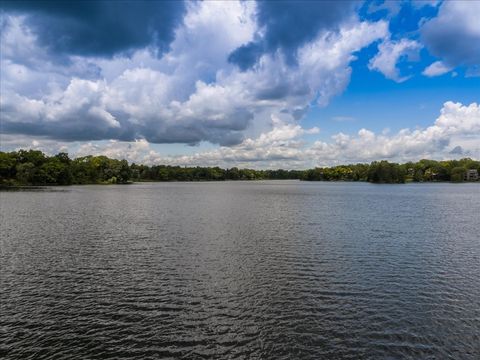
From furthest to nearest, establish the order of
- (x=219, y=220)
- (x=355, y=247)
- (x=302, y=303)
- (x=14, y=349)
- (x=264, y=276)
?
1. (x=219, y=220)
2. (x=355, y=247)
3. (x=264, y=276)
4. (x=302, y=303)
5. (x=14, y=349)

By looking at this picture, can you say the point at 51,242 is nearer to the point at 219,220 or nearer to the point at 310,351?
the point at 219,220

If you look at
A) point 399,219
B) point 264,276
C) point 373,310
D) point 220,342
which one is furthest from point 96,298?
point 399,219

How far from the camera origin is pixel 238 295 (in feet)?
78.2

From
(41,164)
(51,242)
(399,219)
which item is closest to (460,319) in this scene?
(51,242)

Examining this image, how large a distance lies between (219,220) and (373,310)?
40263 mm

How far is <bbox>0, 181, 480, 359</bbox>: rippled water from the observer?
17219mm

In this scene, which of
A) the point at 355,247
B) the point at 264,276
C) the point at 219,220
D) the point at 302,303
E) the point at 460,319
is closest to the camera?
the point at 460,319

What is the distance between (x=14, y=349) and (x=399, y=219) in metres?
59.6

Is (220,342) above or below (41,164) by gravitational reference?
below

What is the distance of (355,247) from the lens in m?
38.7

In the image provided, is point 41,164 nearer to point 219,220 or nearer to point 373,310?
point 219,220

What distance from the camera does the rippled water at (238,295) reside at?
56.5 feet

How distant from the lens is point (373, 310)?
21.4m

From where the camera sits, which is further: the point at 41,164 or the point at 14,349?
the point at 41,164
